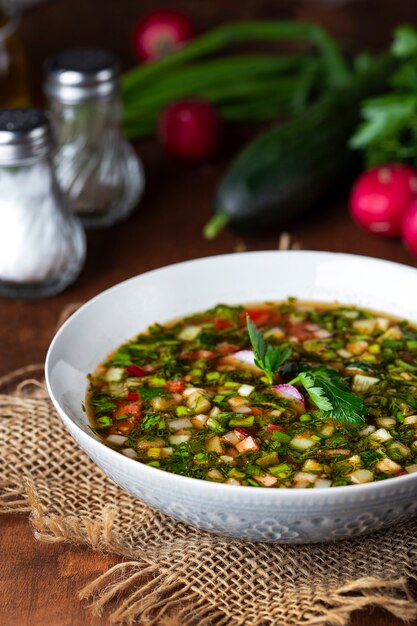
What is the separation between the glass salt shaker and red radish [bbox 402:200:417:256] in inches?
45.1

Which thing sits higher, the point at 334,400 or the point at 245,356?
the point at 334,400

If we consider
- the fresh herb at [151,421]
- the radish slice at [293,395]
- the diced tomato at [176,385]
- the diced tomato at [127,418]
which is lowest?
the diced tomato at [176,385]

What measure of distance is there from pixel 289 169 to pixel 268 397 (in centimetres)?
162

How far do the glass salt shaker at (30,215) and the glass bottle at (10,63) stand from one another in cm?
77

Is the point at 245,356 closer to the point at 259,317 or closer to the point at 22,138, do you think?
the point at 259,317

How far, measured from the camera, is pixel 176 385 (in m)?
2.37

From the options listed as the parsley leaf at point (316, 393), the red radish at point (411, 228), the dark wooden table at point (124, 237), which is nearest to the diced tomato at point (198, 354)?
the parsley leaf at point (316, 393)

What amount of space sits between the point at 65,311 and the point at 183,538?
1.17 m

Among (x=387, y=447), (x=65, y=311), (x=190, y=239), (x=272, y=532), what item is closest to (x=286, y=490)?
(x=272, y=532)

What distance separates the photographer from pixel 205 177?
420cm

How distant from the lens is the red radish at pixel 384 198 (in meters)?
3.63

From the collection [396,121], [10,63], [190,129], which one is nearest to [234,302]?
[396,121]

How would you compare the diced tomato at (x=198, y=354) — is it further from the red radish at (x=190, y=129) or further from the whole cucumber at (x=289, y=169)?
the red radish at (x=190, y=129)

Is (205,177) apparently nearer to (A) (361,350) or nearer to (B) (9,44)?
(B) (9,44)
